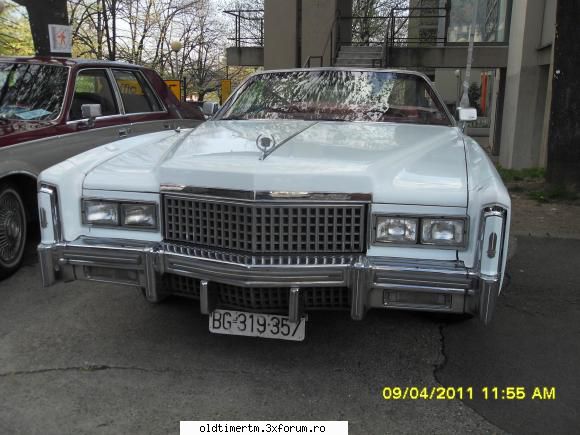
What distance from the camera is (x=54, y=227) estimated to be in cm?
Answer: 315

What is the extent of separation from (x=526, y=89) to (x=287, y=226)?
44.5ft

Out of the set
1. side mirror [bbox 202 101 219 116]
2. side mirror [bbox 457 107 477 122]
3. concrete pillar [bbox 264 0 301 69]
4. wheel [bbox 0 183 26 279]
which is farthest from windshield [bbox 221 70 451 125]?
concrete pillar [bbox 264 0 301 69]

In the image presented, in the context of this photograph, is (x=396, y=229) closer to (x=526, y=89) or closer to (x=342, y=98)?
(x=342, y=98)

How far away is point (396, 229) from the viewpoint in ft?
9.20

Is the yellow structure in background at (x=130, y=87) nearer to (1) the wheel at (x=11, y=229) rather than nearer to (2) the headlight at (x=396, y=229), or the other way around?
(1) the wheel at (x=11, y=229)

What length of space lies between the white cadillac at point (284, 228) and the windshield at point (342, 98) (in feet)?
3.22

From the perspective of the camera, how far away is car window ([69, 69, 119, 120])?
5.64 meters

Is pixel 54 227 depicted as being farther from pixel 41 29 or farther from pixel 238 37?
pixel 238 37

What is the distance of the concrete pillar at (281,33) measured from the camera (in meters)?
17.0

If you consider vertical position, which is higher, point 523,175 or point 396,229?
point 396,229

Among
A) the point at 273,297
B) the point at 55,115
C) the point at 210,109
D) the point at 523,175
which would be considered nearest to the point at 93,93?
the point at 55,115

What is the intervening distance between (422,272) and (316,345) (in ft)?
3.43

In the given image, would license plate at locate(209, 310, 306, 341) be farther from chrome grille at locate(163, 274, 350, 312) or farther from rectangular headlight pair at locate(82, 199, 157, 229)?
rectangular headlight pair at locate(82, 199, 157, 229)

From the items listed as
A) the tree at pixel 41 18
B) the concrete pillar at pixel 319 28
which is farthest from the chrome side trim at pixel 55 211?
the concrete pillar at pixel 319 28
